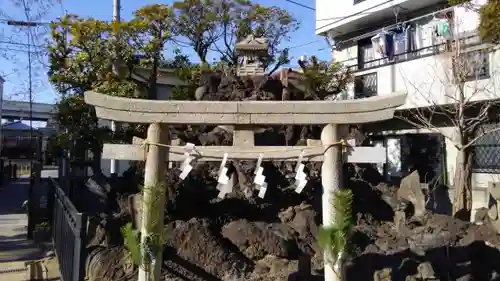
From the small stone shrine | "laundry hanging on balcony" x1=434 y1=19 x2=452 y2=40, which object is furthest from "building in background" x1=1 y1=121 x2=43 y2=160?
"laundry hanging on balcony" x1=434 y1=19 x2=452 y2=40

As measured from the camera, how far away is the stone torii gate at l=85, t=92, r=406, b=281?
558cm

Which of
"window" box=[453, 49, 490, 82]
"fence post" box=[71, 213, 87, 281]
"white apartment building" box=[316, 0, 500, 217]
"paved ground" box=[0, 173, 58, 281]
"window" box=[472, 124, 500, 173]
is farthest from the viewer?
"window" box=[472, 124, 500, 173]

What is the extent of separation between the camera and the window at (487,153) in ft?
43.5

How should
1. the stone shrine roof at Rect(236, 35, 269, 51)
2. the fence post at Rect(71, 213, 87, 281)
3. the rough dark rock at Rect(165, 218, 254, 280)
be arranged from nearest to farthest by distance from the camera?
the fence post at Rect(71, 213, 87, 281) < the rough dark rock at Rect(165, 218, 254, 280) < the stone shrine roof at Rect(236, 35, 269, 51)

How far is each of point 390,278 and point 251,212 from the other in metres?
3.17

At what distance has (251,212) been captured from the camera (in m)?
9.68

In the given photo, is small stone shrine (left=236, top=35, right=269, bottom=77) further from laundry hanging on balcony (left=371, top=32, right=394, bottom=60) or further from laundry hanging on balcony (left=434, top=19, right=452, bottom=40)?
laundry hanging on balcony (left=371, top=32, right=394, bottom=60)

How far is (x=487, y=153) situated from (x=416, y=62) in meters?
3.37

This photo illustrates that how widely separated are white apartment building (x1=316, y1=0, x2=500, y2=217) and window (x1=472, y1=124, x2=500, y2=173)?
3cm

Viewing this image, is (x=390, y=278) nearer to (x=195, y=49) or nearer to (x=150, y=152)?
(x=150, y=152)

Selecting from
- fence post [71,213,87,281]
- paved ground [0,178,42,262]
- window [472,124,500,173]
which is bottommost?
paved ground [0,178,42,262]

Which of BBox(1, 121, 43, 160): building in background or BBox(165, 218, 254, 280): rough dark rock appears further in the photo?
BBox(1, 121, 43, 160): building in background

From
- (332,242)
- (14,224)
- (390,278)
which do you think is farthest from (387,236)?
(14,224)

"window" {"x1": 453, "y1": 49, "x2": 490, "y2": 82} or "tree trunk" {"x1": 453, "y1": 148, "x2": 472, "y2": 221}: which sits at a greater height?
"window" {"x1": 453, "y1": 49, "x2": 490, "y2": 82}
